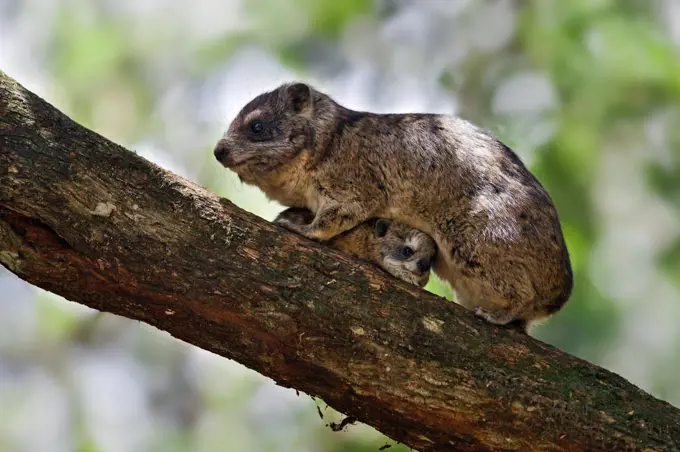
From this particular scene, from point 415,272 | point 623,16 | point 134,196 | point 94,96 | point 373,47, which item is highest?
point 623,16

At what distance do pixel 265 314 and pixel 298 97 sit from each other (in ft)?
7.78

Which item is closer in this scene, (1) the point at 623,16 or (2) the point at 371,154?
(2) the point at 371,154

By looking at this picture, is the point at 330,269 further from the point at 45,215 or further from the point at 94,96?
the point at 94,96

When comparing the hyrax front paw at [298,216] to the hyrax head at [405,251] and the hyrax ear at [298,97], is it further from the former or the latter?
the hyrax ear at [298,97]

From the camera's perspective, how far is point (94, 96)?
10617 millimetres

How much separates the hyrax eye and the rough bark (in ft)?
5.19

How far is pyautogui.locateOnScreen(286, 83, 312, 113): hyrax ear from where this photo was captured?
662cm

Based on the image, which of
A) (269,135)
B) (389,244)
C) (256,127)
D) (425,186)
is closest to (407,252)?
(389,244)

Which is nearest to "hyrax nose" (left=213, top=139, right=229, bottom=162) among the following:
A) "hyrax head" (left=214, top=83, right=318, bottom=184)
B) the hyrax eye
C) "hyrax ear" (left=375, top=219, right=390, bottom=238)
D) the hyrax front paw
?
"hyrax head" (left=214, top=83, right=318, bottom=184)

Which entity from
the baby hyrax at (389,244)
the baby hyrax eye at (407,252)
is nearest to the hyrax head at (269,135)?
the baby hyrax at (389,244)

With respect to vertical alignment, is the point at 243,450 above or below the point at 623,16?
below

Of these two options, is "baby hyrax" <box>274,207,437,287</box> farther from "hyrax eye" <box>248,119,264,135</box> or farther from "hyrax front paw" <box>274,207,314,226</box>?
"hyrax eye" <box>248,119,264,135</box>

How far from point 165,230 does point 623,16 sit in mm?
7320

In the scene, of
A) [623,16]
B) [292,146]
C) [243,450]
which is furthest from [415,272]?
[623,16]
